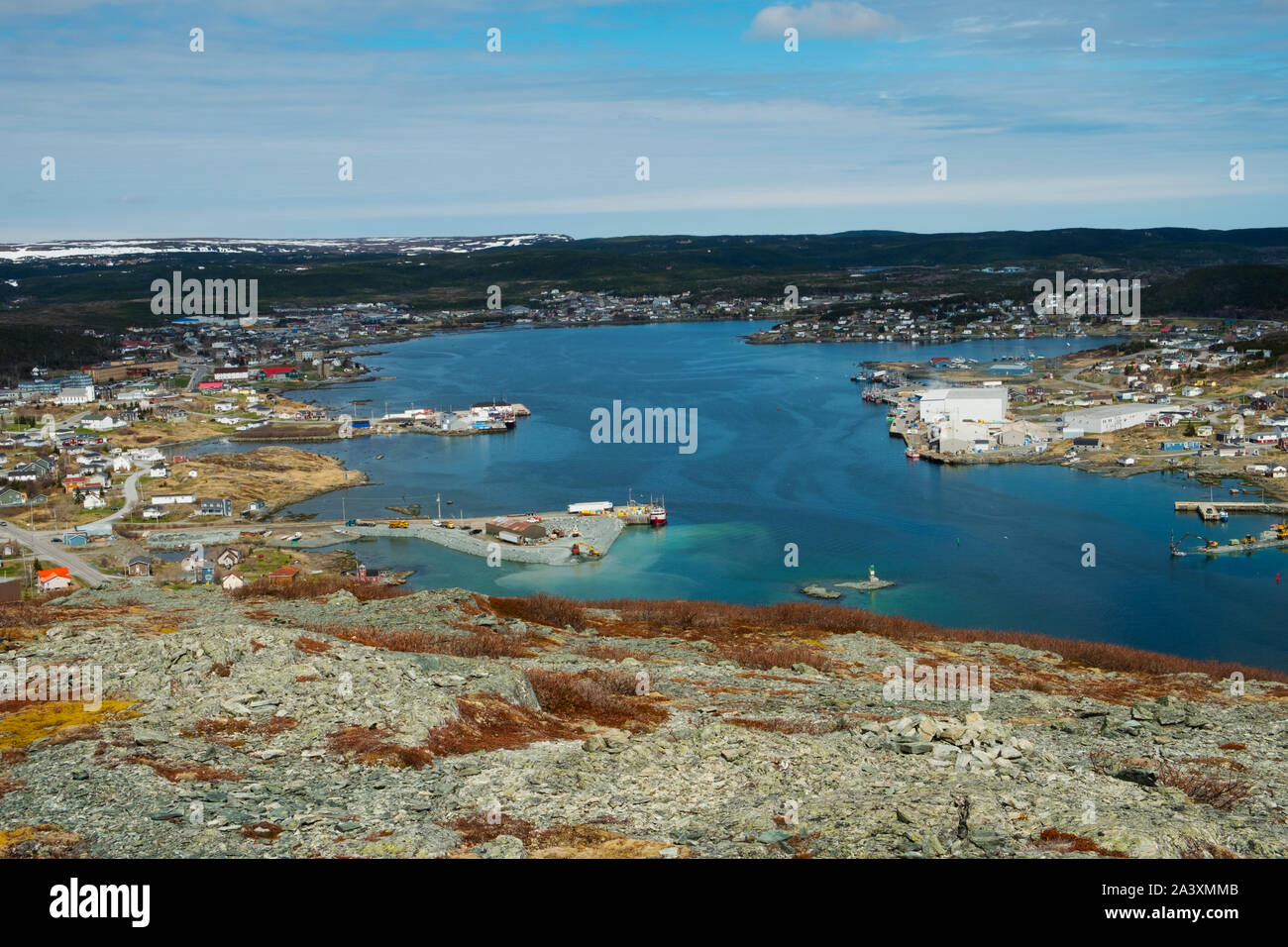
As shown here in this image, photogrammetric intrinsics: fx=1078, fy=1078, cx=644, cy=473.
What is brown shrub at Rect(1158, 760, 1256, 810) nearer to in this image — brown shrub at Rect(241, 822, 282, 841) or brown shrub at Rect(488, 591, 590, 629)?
brown shrub at Rect(241, 822, 282, 841)

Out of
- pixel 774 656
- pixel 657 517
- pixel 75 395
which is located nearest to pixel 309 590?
pixel 774 656

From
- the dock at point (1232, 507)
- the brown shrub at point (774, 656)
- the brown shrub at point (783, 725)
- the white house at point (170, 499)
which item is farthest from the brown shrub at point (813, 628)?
the white house at point (170, 499)

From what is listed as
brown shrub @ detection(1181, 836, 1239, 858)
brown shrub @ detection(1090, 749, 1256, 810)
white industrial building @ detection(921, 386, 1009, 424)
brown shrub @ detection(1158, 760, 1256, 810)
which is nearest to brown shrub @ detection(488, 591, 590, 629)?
brown shrub @ detection(1090, 749, 1256, 810)

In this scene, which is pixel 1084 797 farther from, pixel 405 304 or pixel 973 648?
pixel 405 304

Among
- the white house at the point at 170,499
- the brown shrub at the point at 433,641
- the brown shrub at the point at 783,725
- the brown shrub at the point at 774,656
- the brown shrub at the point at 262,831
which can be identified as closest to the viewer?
the brown shrub at the point at 262,831

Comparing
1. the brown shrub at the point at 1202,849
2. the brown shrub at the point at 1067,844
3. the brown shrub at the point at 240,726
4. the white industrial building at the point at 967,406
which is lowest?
the brown shrub at the point at 1202,849

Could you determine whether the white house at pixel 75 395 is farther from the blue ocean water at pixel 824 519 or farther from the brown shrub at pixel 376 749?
the brown shrub at pixel 376 749
